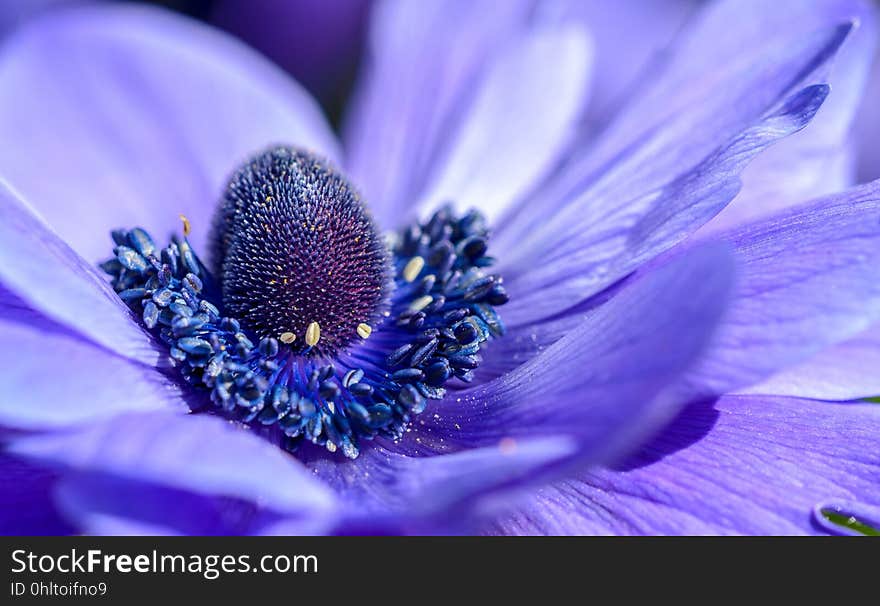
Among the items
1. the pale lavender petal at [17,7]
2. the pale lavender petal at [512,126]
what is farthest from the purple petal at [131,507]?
the pale lavender petal at [17,7]

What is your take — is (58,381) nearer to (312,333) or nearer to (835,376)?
(312,333)

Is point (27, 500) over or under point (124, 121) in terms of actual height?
under

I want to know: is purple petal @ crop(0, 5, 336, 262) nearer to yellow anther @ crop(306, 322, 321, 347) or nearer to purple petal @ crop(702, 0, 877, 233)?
yellow anther @ crop(306, 322, 321, 347)

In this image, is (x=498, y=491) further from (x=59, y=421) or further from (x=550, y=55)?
(x=550, y=55)

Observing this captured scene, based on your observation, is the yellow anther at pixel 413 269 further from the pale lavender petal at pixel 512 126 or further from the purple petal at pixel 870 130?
the purple petal at pixel 870 130

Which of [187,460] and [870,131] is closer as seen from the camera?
[187,460]

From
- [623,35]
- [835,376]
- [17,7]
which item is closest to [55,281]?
[835,376]

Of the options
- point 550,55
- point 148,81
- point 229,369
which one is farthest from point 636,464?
point 148,81
